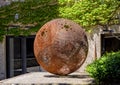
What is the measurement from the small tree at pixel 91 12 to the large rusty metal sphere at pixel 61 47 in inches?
146

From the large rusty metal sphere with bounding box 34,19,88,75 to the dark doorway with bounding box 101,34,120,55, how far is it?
6906 millimetres

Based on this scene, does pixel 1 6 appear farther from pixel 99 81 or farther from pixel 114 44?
pixel 99 81

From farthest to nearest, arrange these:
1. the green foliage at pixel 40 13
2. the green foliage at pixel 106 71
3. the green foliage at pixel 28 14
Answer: the green foliage at pixel 28 14
the green foliage at pixel 40 13
the green foliage at pixel 106 71

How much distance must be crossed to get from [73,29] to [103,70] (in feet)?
5.49

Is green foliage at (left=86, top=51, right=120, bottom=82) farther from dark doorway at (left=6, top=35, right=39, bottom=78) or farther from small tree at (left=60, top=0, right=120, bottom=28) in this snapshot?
dark doorway at (left=6, top=35, right=39, bottom=78)

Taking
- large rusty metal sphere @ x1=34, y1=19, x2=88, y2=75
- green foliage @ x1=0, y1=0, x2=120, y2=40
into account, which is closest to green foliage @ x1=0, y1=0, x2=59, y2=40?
green foliage @ x1=0, y1=0, x2=120, y2=40

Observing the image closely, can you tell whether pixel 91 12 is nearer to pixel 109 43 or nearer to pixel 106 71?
pixel 109 43

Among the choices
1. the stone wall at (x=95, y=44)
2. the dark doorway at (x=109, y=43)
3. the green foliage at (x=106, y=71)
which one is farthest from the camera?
the dark doorway at (x=109, y=43)

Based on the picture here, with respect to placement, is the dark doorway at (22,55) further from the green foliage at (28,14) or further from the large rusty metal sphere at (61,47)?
the large rusty metal sphere at (61,47)

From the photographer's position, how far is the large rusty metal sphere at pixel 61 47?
1126 cm

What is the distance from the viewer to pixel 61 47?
11242 millimetres

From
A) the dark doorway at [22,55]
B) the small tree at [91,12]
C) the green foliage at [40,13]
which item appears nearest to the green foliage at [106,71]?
the small tree at [91,12]

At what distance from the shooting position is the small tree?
51.1 feet

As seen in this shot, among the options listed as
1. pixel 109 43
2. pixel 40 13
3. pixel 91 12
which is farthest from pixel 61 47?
pixel 40 13
